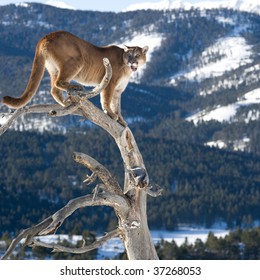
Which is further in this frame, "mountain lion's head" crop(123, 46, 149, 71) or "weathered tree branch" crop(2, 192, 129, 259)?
"mountain lion's head" crop(123, 46, 149, 71)

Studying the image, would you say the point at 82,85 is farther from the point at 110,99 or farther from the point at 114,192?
the point at 114,192

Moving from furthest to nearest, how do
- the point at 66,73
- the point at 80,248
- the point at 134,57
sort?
the point at 134,57
the point at 66,73
the point at 80,248

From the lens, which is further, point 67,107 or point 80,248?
point 67,107

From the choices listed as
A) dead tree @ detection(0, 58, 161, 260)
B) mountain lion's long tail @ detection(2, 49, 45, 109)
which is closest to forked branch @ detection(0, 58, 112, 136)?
dead tree @ detection(0, 58, 161, 260)

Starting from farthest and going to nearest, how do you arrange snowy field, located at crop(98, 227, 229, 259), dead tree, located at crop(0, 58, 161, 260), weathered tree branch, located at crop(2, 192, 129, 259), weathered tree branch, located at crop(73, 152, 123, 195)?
snowy field, located at crop(98, 227, 229, 259) → weathered tree branch, located at crop(73, 152, 123, 195) → dead tree, located at crop(0, 58, 161, 260) → weathered tree branch, located at crop(2, 192, 129, 259)

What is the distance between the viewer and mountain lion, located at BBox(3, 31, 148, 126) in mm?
15414

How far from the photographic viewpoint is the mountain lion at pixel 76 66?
1541 centimetres

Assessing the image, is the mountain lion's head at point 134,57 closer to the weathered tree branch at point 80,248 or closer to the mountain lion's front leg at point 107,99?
the mountain lion's front leg at point 107,99

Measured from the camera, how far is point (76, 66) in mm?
15547

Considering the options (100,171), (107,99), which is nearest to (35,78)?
(107,99)

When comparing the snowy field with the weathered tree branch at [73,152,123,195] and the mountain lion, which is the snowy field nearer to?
the mountain lion

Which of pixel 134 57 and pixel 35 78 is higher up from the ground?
pixel 134 57

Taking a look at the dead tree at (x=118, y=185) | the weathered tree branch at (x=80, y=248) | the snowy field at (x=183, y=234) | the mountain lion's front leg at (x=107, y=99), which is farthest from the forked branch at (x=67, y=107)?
the snowy field at (x=183, y=234)

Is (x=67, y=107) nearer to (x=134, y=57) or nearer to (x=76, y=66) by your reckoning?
(x=76, y=66)
